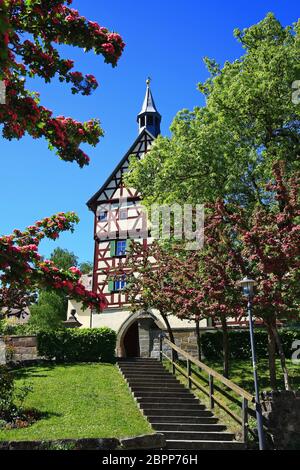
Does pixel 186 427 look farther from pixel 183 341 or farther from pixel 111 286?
pixel 111 286

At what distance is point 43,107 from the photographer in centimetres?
810

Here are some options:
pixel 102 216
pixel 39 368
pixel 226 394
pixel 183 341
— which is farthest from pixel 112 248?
pixel 226 394

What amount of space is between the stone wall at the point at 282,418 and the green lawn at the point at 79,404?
289 centimetres

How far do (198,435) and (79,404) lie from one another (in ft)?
10.5

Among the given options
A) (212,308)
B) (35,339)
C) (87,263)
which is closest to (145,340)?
(35,339)

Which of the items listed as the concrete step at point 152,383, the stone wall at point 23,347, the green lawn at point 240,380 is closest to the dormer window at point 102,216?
the stone wall at point 23,347

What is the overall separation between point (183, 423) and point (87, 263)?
4432 cm

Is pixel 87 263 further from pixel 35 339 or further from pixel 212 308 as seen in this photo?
pixel 212 308

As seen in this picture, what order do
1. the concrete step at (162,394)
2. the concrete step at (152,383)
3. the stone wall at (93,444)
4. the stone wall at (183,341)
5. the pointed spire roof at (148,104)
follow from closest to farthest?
the stone wall at (93,444), the concrete step at (162,394), the concrete step at (152,383), the stone wall at (183,341), the pointed spire roof at (148,104)

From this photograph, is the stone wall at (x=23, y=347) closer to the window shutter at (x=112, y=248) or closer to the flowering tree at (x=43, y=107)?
the window shutter at (x=112, y=248)

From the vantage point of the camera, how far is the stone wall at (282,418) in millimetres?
11477

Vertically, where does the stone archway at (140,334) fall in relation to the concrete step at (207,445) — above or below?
above

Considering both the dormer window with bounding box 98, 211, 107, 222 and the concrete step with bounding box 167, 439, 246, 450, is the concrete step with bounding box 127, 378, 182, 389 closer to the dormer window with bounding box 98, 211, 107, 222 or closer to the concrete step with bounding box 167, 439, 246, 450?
the concrete step with bounding box 167, 439, 246, 450

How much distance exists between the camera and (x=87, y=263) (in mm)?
55906
